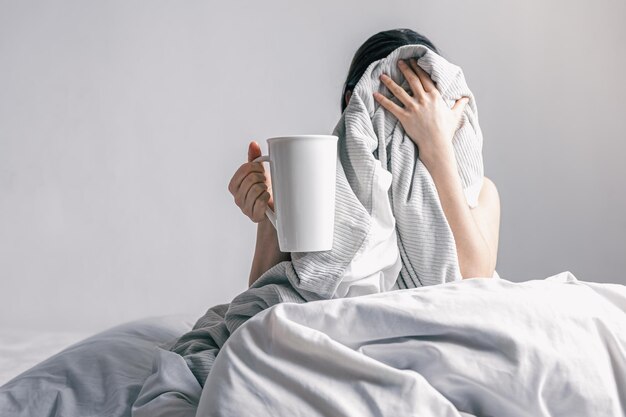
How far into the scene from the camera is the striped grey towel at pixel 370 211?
1.06 m

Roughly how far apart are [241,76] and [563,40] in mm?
1203

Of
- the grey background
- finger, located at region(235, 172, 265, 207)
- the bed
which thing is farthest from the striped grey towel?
the grey background

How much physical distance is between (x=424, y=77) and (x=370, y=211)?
0.32 meters

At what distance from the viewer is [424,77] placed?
1.33 metres

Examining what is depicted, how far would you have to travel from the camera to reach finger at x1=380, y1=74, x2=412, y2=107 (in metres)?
1.29

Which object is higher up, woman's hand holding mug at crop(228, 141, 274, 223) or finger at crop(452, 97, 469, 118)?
finger at crop(452, 97, 469, 118)

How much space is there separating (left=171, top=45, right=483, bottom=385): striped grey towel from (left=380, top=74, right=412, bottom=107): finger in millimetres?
15

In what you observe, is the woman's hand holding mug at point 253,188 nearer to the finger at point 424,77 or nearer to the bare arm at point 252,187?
the bare arm at point 252,187

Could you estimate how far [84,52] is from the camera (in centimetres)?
289

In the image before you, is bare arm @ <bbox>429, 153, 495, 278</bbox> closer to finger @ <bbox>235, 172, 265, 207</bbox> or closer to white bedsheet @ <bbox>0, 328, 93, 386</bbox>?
finger @ <bbox>235, 172, 265, 207</bbox>

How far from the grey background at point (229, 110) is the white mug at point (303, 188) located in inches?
76.5


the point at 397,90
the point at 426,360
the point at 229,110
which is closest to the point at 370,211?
the point at 397,90

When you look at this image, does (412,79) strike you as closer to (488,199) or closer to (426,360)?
(488,199)

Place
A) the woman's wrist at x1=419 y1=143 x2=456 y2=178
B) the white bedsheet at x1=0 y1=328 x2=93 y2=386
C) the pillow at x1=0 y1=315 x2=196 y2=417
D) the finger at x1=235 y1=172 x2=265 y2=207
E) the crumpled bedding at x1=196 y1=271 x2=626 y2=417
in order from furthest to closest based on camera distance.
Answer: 1. the white bedsheet at x1=0 y1=328 x2=93 y2=386
2. the woman's wrist at x1=419 y1=143 x2=456 y2=178
3. the finger at x1=235 y1=172 x2=265 y2=207
4. the pillow at x1=0 y1=315 x2=196 y2=417
5. the crumpled bedding at x1=196 y1=271 x2=626 y2=417
